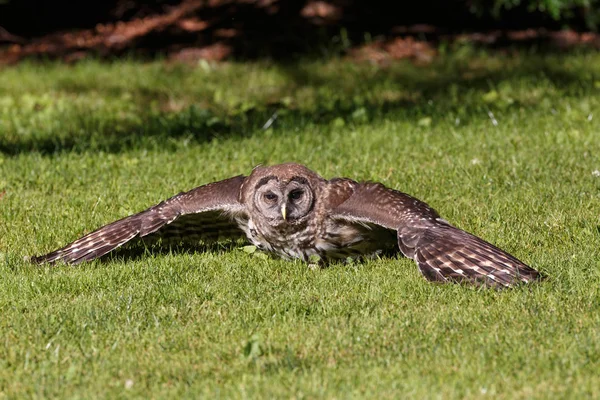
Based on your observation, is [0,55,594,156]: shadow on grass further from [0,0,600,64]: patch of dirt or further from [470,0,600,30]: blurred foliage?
[0,0,600,64]: patch of dirt

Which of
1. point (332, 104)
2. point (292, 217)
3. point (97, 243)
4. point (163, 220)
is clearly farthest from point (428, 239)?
point (332, 104)

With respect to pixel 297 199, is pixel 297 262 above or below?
below

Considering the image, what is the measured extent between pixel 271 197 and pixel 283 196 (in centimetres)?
9

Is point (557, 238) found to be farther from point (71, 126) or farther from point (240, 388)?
point (71, 126)

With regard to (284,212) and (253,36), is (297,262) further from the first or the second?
(253,36)

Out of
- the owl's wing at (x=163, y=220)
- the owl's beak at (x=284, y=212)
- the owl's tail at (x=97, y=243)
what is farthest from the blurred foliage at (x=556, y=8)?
the owl's tail at (x=97, y=243)

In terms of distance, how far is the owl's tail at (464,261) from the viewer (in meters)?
6.50

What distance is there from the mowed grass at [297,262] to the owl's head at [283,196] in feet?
1.21

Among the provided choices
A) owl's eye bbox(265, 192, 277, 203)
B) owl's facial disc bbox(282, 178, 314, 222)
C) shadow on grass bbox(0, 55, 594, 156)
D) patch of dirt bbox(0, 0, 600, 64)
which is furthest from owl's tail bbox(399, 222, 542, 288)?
patch of dirt bbox(0, 0, 600, 64)

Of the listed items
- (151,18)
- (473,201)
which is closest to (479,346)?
(473,201)

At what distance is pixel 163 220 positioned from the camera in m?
7.41

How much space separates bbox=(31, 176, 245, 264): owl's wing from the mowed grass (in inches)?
6.2

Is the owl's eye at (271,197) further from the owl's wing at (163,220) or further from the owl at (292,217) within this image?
the owl's wing at (163,220)

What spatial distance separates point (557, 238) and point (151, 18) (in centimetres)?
1036
